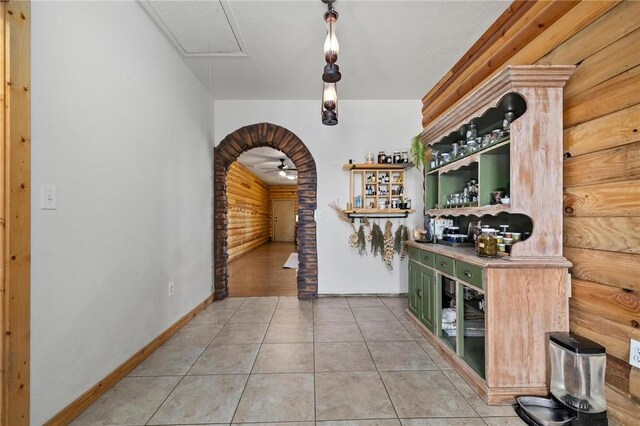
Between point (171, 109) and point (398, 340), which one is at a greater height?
point (171, 109)

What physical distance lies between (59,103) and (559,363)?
315 centimetres

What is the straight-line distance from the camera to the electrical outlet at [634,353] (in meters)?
1.30

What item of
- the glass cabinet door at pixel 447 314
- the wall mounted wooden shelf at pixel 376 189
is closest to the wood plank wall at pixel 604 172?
the glass cabinet door at pixel 447 314

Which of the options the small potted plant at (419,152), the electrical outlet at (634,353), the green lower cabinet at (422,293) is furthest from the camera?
the small potted plant at (419,152)

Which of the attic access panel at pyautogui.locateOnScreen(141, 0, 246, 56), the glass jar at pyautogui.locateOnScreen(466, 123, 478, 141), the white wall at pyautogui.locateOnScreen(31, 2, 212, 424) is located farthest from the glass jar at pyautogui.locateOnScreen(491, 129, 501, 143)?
the white wall at pyautogui.locateOnScreen(31, 2, 212, 424)

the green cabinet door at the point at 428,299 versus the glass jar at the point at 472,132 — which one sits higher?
the glass jar at the point at 472,132

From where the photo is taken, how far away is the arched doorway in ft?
12.1

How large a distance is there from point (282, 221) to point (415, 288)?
9.60 m

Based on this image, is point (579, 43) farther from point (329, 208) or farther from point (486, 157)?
point (329, 208)

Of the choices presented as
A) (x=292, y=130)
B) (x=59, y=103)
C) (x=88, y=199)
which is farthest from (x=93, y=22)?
(x=292, y=130)

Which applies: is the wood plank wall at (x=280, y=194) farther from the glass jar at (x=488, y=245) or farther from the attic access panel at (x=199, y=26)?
the glass jar at (x=488, y=245)

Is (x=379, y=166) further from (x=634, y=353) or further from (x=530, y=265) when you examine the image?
(x=634, y=353)

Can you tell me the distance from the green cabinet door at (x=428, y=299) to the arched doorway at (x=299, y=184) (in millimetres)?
1566

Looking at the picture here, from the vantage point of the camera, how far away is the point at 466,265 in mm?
1884
